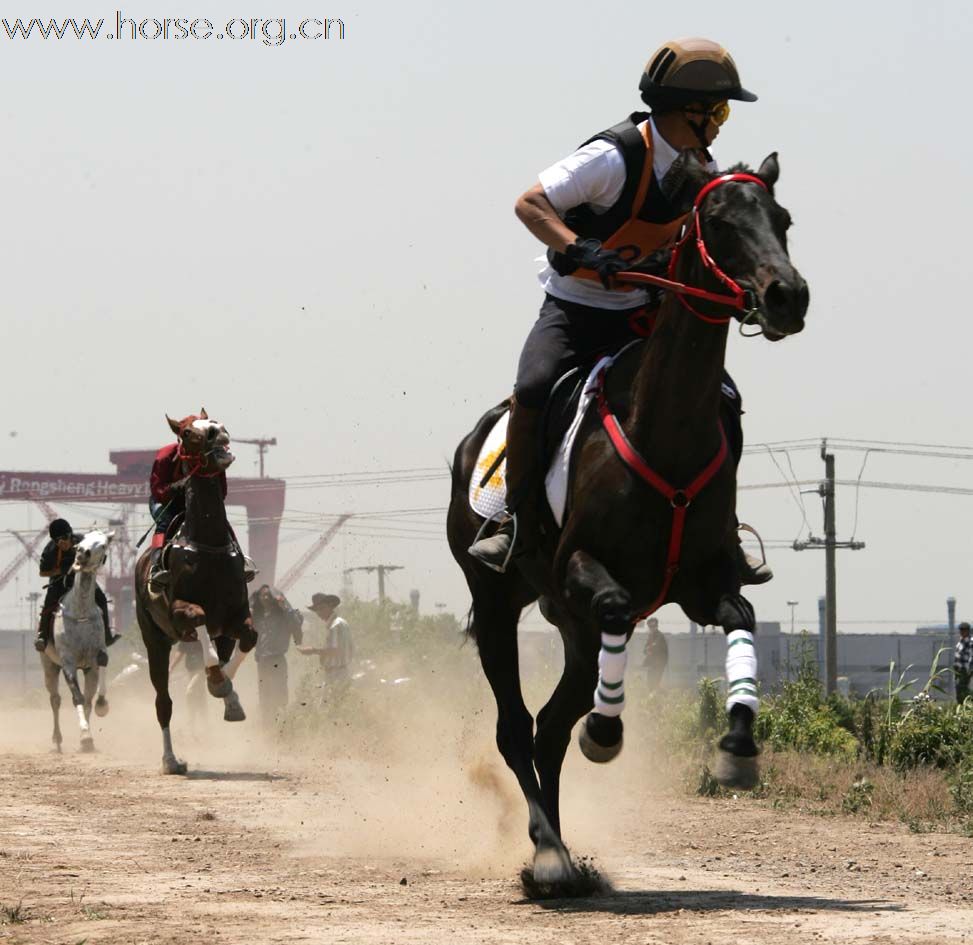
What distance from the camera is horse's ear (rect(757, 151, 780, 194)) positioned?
8008 millimetres

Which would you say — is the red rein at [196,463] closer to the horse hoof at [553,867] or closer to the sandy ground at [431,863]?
the sandy ground at [431,863]

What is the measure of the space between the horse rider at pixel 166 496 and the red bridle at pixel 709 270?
420 inches

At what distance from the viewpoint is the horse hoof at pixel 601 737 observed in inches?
317

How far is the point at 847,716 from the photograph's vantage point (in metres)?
16.6

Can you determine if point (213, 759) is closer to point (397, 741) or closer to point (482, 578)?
point (397, 741)

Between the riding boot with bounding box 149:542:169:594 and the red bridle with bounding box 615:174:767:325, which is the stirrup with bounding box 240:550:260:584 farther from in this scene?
the red bridle with bounding box 615:174:767:325

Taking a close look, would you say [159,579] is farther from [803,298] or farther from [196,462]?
[803,298]

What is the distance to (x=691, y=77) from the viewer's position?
8.73 meters

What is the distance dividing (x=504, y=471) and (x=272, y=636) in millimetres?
16406

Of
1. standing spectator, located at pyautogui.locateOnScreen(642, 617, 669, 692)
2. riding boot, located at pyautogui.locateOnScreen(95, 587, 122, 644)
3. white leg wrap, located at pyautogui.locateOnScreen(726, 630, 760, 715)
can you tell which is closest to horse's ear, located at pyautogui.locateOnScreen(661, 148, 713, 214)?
white leg wrap, located at pyautogui.locateOnScreen(726, 630, 760, 715)

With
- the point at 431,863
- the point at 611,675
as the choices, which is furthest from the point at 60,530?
the point at 611,675

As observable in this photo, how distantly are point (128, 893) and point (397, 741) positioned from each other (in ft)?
37.2

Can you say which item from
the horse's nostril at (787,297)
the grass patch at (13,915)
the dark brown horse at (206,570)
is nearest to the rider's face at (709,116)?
the horse's nostril at (787,297)

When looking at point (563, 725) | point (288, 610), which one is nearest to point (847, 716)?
point (563, 725)
